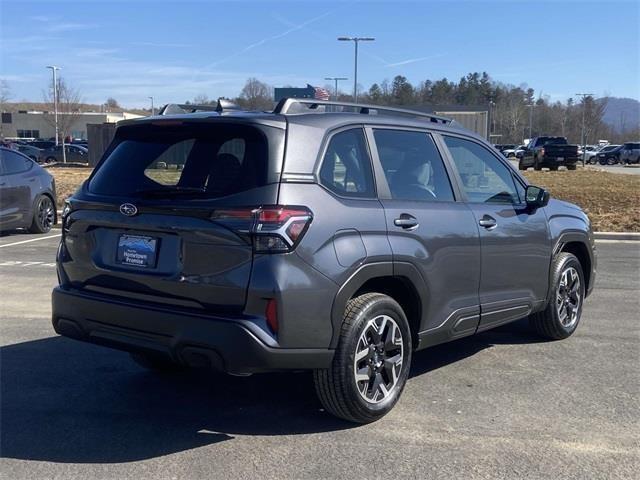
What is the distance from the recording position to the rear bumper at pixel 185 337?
3.62m

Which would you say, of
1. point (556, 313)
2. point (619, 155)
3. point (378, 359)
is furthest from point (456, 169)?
point (619, 155)

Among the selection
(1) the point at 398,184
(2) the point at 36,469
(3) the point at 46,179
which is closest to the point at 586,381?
(1) the point at 398,184

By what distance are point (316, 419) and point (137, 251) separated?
1.51 metres

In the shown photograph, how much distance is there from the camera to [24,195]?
12.1 meters

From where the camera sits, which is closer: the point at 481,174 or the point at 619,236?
the point at 481,174

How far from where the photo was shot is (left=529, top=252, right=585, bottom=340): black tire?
19.5 ft

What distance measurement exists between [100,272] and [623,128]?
126m

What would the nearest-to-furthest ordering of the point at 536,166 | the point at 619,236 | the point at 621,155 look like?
the point at 619,236
the point at 536,166
the point at 621,155

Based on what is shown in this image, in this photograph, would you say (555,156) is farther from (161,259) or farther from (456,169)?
(161,259)

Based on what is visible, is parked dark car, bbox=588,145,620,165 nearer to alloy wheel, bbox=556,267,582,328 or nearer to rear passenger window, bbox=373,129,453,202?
alloy wheel, bbox=556,267,582,328

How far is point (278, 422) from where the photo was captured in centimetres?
427

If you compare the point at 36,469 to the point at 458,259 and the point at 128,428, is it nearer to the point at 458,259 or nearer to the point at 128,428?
the point at 128,428

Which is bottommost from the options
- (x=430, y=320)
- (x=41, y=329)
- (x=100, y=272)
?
(x=41, y=329)

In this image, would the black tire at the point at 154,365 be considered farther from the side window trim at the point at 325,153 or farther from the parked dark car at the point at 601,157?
the parked dark car at the point at 601,157
